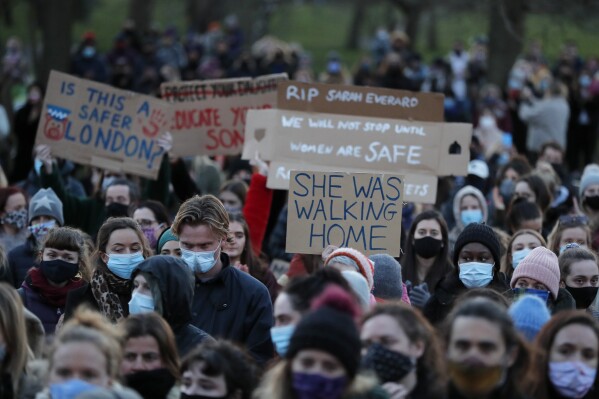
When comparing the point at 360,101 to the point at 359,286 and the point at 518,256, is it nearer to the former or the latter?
the point at 518,256

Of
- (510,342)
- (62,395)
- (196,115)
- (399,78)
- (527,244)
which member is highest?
(399,78)

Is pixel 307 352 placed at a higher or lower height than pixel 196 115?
lower

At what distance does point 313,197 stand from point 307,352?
13.4ft

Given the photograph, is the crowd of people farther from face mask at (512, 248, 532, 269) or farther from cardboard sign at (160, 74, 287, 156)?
cardboard sign at (160, 74, 287, 156)

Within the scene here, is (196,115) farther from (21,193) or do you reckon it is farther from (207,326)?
(207,326)

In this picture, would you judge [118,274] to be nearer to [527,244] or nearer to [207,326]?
[207,326]

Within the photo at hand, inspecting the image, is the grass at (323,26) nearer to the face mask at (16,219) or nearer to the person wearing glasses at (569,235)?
the person wearing glasses at (569,235)

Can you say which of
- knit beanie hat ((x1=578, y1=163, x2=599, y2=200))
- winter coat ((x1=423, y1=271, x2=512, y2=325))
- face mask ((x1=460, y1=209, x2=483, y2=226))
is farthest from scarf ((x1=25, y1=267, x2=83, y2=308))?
knit beanie hat ((x1=578, y1=163, x2=599, y2=200))

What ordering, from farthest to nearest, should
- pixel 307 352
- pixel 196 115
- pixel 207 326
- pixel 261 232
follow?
pixel 196 115 → pixel 261 232 → pixel 207 326 → pixel 307 352

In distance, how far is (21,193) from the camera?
11070mm

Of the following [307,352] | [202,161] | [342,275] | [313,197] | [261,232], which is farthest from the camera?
[202,161]

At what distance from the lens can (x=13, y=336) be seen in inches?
249

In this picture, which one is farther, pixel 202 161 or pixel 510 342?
pixel 202 161

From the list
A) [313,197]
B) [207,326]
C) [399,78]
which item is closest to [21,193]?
[313,197]
